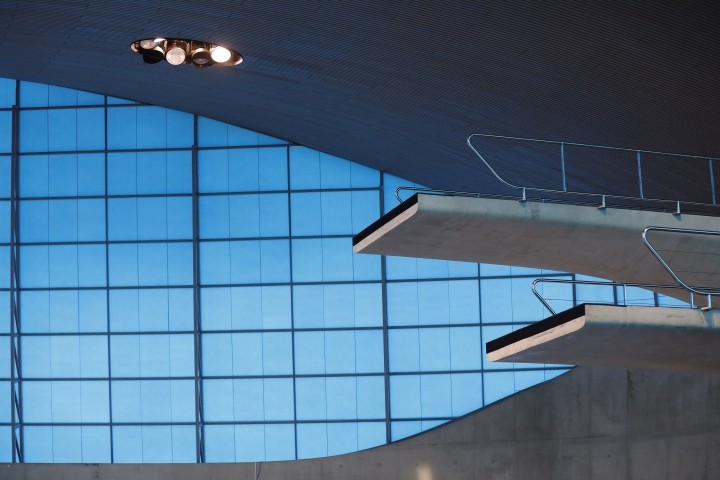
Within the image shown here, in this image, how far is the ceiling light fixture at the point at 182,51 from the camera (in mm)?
26750

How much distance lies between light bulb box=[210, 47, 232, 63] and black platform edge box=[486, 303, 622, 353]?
1149 centimetres

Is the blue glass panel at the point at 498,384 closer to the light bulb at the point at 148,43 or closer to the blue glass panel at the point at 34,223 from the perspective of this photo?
the blue glass panel at the point at 34,223

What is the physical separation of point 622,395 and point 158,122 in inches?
767

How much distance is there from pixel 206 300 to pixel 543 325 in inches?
876

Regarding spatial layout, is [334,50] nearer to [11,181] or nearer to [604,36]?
[604,36]

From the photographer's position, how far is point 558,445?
125 feet

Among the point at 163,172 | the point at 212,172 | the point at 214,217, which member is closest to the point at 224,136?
the point at 212,172

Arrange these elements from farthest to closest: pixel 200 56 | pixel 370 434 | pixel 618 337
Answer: pixel 370 434, pixel 200 56, pixel 618 337

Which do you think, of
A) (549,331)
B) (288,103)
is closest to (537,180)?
(288,103)

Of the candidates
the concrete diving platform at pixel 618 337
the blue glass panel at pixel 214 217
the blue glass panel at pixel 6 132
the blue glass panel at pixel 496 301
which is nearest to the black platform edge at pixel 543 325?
the concrete diving platform at pixel 618 337

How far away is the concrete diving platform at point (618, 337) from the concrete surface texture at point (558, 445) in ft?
54.1

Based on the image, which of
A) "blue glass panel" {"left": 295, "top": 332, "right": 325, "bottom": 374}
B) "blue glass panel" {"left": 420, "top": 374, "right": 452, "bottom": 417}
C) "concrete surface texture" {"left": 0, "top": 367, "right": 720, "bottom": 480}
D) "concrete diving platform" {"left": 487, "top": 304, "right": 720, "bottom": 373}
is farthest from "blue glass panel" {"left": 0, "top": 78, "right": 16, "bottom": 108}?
"concrete diving platform" {"left": 487, "top": 304, "right": 720, "bottom": 373}

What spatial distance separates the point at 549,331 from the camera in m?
18.9

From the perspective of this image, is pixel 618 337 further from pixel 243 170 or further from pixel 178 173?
pixel 178 173
